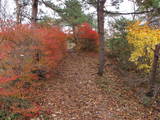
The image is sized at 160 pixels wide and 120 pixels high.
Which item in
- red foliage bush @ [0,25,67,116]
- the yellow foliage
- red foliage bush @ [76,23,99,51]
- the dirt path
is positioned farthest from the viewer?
red foliage bush @ [76,23,99,51]

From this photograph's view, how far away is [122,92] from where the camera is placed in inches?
264

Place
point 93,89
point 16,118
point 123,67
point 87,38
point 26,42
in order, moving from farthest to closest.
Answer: point 87,38
point 123,67
point 93,89
point 26,42
point 16,118

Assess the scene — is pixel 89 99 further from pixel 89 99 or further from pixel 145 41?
pixel 145 41

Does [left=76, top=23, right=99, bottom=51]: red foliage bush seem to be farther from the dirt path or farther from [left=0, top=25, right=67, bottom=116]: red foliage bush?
[left=0, top=25, right=67, bottom=116]: red foliage bush

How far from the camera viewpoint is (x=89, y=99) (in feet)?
18.7

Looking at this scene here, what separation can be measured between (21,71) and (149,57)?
5773 mm

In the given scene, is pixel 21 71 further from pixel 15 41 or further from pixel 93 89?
pixel 93 89

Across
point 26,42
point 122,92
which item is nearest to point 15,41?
point 26,42

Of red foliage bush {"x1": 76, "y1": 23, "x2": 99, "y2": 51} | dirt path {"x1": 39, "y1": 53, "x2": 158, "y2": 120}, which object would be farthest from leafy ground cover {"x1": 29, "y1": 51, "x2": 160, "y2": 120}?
red foliage bush {"x1": 76, "y1": 23, "x2": 99, "y2": 51}

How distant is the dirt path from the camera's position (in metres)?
4.84

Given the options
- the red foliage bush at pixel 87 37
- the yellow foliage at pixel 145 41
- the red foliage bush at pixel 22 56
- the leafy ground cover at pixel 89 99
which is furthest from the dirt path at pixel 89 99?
the red foliage bush at pixel 87 37

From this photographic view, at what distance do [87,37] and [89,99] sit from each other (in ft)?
23.5

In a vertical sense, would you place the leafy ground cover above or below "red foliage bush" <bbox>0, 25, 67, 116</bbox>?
below

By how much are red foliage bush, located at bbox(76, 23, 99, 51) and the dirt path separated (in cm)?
435
